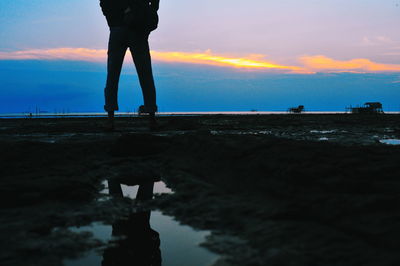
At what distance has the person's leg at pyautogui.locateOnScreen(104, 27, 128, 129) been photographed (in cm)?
719

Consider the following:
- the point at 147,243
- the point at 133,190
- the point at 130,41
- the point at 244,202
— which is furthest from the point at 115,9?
the point at 147,243

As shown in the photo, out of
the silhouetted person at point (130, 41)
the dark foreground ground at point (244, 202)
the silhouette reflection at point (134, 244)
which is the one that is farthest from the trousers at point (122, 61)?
the silhouette reflection at point (134, 244)

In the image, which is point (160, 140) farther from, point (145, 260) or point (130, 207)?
point (145, 260)

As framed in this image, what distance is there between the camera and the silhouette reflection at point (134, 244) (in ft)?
4.72

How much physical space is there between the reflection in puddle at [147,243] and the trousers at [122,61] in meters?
5.51

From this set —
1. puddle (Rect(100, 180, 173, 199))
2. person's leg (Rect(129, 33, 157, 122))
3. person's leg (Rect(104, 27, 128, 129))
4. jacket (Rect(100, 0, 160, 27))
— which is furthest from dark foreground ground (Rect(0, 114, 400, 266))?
jacket (Rect(100, 0, 160, 27))

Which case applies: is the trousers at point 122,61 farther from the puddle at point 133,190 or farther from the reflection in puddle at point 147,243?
the reflection in puddle at point 147,243

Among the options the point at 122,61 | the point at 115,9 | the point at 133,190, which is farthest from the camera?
the point at 122,61

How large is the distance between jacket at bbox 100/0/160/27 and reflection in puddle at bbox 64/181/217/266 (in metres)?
5.92

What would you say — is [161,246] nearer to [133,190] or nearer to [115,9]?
[133,190]

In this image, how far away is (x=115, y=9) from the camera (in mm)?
7074

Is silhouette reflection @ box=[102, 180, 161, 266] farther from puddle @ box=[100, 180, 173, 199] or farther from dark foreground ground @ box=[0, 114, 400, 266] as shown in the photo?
puddle @ box=[100, 180, 173, 199]

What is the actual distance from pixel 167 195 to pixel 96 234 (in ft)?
2.75

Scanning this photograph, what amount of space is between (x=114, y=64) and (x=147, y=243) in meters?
6.25
